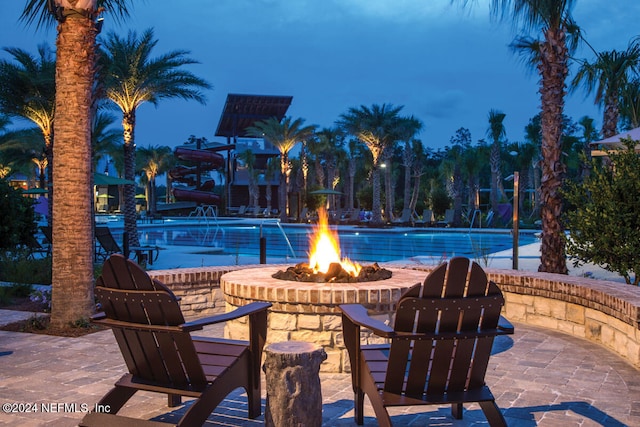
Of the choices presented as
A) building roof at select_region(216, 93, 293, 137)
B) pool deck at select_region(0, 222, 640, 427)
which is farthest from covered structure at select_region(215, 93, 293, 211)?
pool deck at select_region(0, 222, 640, 427)

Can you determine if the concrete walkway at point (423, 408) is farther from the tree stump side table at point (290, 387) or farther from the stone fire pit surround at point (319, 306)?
the tree stump side table at point (290, 387)

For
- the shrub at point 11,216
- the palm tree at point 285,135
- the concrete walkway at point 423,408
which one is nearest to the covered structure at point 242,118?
the palm tree at point 285,135

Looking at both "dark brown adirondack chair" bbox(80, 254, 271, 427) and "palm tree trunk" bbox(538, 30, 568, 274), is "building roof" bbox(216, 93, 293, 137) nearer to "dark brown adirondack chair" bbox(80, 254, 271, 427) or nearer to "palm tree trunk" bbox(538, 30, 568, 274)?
"palm tree trunk" bbox(538, 30, 568, 274)

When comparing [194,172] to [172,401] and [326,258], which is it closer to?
[326,258]

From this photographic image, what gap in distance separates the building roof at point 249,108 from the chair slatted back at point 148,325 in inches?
2372

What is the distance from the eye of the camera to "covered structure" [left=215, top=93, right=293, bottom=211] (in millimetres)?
62250

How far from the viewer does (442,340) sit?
10.3 feet

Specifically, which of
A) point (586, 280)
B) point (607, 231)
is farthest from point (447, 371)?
point (607, 231)

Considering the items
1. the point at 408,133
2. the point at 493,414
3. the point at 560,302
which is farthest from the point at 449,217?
the point at 493,414

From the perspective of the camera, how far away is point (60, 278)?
256 inches

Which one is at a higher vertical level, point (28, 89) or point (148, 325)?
point (28, 89)

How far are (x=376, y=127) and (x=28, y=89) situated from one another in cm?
2067

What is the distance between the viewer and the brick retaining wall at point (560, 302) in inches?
206

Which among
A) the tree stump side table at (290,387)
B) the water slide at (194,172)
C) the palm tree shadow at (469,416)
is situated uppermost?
the water slide at (194,172)
